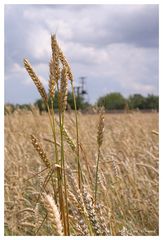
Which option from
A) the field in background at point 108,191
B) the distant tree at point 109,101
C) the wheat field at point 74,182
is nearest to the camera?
the wheat field at point 74,182

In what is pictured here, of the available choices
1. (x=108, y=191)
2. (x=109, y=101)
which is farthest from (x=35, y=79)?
(x=108, y=191)

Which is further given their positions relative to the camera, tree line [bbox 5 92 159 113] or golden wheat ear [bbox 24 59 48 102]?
tree line [bbox 5 92 159 113]

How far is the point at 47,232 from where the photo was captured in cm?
179

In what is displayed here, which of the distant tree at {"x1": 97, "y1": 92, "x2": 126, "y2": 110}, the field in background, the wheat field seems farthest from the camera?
the field in background

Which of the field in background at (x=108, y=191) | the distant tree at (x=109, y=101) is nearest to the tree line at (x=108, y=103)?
the distant tree at (x=109, y=101)

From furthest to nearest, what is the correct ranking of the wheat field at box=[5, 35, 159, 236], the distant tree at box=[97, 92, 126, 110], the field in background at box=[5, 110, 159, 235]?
1. the field in background at box=[5, 110, 159, 235]
2. the distant tree at box=[97, 92, 126, 110]
3. the wheat field at box=[5, 35, 159, 236]

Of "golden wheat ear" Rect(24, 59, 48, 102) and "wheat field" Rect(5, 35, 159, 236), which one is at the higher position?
"golden wheat ear" Rect(24, 59, 48, 102)

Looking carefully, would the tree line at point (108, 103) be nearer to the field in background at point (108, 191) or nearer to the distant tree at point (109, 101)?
the distant tree at point (109, 101)

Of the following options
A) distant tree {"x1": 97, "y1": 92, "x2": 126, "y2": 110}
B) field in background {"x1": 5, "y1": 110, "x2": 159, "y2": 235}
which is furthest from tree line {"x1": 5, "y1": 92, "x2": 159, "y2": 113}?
field in background {"x1": 5, "y1": 110, "x2": 159, "y2": 235}

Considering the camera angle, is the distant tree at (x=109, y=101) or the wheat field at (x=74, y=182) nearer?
the wheat field at (x=74, y=182)

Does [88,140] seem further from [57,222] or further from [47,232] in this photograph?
[57,222]

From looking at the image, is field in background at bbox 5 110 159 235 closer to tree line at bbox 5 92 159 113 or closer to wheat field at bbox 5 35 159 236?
wheat field at bbox 5 35 159 236
